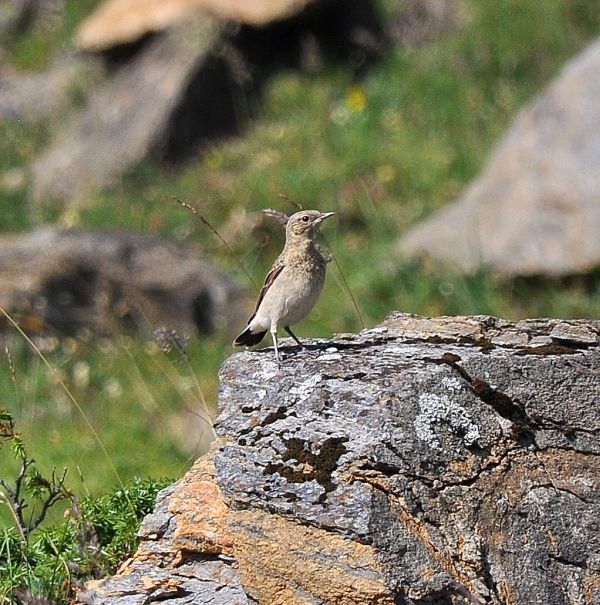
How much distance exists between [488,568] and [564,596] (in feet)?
1.08

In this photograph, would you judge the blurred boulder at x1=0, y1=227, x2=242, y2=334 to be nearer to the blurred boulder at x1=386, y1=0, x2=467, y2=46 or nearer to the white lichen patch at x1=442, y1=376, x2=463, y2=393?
the blurred boulder at x1=386, y1=0, x2=467, y2=46

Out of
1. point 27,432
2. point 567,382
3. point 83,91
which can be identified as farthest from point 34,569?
point 83,91

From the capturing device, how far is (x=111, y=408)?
11023 mm

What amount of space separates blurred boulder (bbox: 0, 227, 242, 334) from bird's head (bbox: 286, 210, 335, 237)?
5881 millimetres

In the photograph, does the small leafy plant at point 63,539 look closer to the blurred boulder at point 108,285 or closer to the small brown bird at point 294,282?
the small brown bird at point 294,282

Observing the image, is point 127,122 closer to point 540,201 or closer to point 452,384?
point 540,201

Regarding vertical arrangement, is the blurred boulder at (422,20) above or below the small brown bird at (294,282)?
below

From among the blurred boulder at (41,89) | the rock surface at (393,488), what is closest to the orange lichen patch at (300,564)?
the rock surface at (393,488)

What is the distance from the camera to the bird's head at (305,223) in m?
6.00

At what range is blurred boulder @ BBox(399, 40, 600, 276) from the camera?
11375mm

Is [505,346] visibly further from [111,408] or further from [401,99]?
[401,99]

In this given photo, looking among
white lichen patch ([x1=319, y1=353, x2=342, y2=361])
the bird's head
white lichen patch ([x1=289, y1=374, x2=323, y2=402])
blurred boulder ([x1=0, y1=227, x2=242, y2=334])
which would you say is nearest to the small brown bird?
the bird's head

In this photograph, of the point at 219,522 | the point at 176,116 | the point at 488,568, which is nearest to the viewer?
the point at 488,568

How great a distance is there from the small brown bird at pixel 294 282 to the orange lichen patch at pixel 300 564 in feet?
4.14
